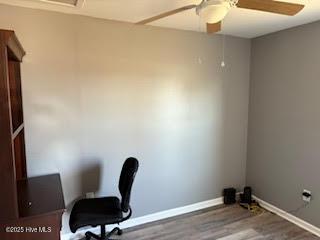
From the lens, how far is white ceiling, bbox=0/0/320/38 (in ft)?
7.34

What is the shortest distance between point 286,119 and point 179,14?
183 cm

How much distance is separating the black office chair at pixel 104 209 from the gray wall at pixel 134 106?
31cm

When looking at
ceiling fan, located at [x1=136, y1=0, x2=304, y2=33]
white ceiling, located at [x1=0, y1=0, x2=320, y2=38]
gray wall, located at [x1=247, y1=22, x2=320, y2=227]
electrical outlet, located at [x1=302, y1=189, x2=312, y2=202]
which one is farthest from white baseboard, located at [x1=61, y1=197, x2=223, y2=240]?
ceiling fan, located at [x1=136, y1=0, x2=304, y2=33]

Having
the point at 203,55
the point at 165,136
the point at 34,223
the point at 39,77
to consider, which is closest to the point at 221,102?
the point at 203,55

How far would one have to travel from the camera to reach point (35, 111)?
8.23 feet

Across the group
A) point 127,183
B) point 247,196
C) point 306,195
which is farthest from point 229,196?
point 127,183

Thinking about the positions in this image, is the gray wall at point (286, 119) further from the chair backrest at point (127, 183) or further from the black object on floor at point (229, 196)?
the chair backrest at point (127, 183)

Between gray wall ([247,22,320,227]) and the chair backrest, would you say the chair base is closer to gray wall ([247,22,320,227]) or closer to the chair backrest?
the chair backrest

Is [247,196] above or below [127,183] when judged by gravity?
below

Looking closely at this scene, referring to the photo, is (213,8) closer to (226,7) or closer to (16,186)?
(226,7)

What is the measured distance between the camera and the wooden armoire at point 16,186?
1.59m

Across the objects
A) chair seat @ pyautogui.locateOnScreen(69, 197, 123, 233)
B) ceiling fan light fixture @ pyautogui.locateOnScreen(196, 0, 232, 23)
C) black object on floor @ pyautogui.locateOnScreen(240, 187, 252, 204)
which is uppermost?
ceiling fan light fixture @ pyautogui.locateOnScreen(196, 0, 232, 23)

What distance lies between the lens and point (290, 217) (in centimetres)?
321

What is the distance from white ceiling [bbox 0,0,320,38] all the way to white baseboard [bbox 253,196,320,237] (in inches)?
90.2
